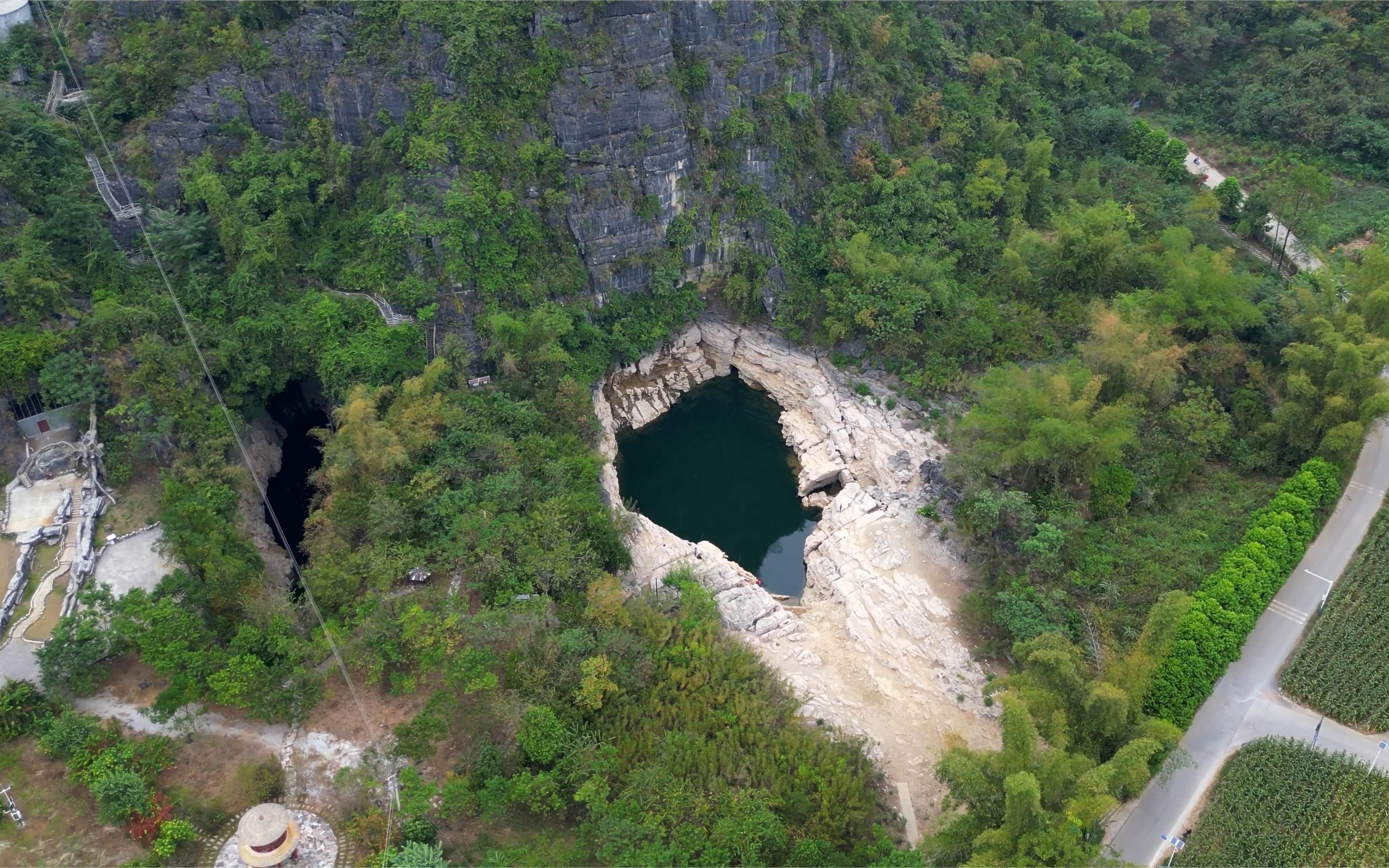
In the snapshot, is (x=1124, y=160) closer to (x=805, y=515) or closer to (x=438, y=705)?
(x=805, y=515)

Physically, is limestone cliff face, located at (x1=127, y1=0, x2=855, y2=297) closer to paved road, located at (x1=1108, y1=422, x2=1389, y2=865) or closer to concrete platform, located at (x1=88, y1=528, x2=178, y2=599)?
concrete platform, located at (x1=88, y1=528, x2=178, y2=599)

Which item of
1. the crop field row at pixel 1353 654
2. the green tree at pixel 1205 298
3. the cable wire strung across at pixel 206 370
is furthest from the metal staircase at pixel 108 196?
the crop field row at pixel 1353 654

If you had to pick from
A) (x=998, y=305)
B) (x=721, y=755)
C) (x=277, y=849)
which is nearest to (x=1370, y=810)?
(x=721, y=755)

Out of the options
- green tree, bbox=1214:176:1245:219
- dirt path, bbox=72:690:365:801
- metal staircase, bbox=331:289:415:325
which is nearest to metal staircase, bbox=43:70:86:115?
metal staircase, bbox=331:289:415:325

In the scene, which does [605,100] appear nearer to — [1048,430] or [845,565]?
[845,565]

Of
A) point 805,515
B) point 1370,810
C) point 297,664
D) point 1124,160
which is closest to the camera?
point 1370,810

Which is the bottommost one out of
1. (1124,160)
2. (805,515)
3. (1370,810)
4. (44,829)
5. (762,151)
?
(805,515)

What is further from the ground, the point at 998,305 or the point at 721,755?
the point at 998,305
